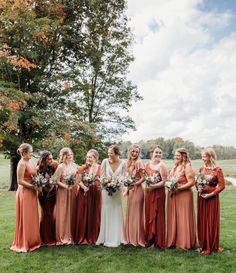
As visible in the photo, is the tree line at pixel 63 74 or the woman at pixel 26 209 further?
the tree line at pixel 63 74

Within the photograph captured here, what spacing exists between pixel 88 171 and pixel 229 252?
3.76 meters

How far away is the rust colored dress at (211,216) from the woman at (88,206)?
2.50m

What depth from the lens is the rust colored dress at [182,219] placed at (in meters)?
9.11

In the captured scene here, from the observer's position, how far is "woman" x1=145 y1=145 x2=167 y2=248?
9.31m

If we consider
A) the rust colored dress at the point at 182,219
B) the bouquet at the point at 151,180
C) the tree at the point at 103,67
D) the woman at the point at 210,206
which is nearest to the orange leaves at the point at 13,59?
the tree at the point at 103,67

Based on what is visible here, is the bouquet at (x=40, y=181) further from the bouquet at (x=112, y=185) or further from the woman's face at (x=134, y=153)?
the woman's face at (x=134, y=153)

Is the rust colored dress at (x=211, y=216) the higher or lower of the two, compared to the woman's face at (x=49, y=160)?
lower

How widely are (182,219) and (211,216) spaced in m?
0.65

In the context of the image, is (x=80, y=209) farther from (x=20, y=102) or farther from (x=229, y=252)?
(x=20, y=102)

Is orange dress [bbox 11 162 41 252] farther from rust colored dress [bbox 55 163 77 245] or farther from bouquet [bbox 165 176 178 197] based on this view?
bouquet [bbox 165 176 178 197]

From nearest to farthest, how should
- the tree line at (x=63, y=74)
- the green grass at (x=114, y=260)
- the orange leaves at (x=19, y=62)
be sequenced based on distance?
the green grass at (x=114, y=260) → the orange leaves at (x=19, y=62) → the tree line at (x=63, y=74)

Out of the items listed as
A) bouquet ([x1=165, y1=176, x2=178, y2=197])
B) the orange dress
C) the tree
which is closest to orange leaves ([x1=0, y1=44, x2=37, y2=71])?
the tree

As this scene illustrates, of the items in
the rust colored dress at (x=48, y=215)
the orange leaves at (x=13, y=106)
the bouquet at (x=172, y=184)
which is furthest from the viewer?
the orange leaves at (x=13, y=106)

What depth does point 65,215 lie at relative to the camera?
9.73 m
